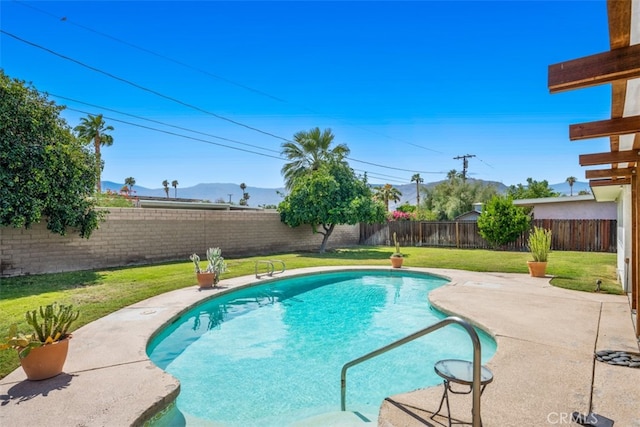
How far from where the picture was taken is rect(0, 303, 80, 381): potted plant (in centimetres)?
343

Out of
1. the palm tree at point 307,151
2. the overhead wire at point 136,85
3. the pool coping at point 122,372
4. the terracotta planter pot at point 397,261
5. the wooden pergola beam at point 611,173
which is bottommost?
the pool coping at point 122,372

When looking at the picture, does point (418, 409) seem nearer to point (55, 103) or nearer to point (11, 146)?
point (11, 146)

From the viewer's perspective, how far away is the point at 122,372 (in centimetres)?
380

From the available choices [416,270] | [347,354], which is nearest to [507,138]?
[416,270]

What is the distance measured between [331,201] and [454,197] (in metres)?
16.4

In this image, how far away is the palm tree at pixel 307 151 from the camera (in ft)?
A: 77.5

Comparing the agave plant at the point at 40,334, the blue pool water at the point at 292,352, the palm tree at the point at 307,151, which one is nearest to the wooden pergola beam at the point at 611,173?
the blue pool water at the point at 292,352

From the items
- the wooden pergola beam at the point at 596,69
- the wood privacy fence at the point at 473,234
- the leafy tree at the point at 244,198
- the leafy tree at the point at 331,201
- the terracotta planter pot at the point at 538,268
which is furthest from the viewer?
the leafy tree at the point at 244,198

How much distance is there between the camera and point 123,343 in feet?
15.3

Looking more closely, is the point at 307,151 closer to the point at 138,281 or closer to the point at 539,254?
the point at 138,281

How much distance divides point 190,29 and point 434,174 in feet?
128

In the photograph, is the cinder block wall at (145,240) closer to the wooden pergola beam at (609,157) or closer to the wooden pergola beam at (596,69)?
the wooden pergola beam at (596,69)

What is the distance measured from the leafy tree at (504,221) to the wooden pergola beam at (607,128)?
13720 millimetres

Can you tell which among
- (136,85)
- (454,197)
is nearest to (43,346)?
(136,85)
